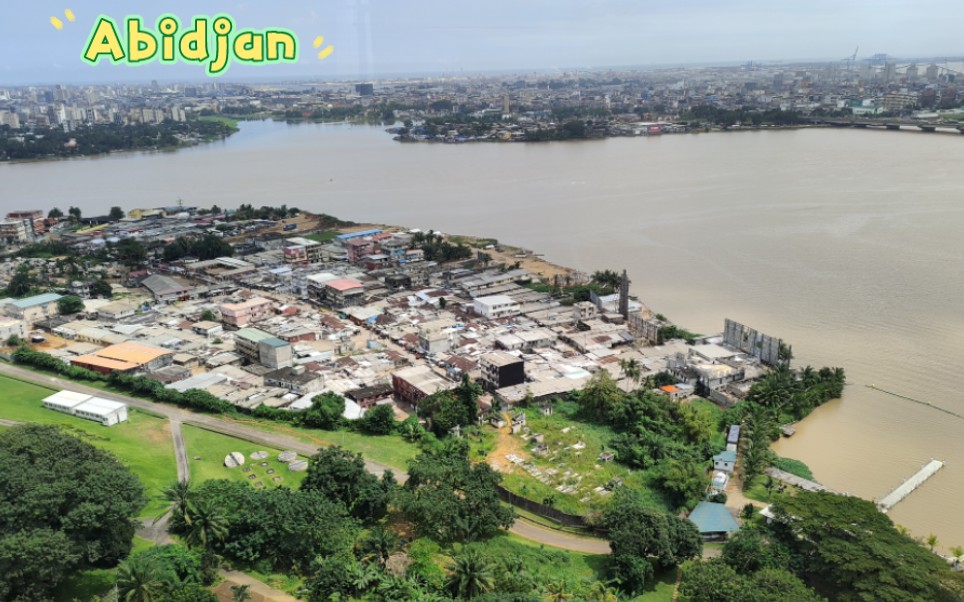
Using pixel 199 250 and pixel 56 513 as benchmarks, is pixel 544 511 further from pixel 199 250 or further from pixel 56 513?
pixel 199 250

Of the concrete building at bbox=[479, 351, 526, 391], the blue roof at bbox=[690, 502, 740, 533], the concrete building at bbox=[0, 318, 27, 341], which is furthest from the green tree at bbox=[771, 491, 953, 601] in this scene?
the concrete building at bbox=[0, 318, 27, 341]

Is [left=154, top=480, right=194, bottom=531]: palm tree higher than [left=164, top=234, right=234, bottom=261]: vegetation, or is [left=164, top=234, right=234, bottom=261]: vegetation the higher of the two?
[left=164, top=234, right=234, bottom=261]: vegetation

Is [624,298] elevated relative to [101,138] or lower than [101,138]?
lower

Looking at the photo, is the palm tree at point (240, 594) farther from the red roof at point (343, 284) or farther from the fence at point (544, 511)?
the red roof at point (343, 284)

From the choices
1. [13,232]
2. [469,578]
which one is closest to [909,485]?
[469,578]

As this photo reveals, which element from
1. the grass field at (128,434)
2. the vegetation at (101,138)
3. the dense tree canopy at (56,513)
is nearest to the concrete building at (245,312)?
the grass field at (128,434)

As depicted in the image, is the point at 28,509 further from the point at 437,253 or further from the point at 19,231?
the point at 19,231

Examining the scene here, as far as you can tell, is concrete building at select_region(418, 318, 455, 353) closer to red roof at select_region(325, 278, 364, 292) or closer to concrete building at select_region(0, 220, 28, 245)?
red roof at select_region(325, 278, 364, 292)
